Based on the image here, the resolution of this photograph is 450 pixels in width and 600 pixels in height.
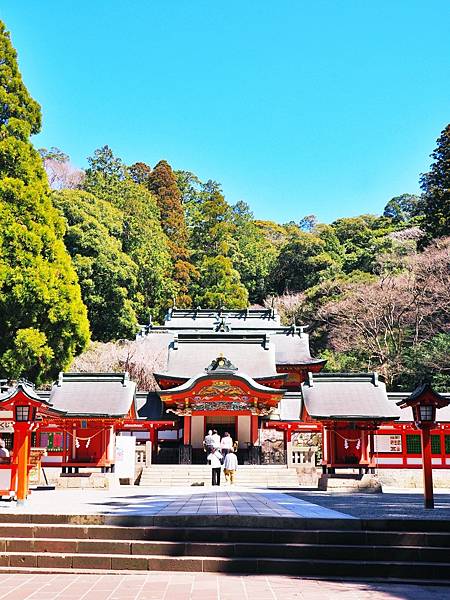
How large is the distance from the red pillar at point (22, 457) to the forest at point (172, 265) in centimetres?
1211

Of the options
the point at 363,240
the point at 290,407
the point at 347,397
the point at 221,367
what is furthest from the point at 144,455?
the point at 363,240

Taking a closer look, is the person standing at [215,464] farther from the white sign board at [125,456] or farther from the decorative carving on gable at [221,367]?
the decorative carving on gable at [221,367]

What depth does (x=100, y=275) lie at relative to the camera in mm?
40125

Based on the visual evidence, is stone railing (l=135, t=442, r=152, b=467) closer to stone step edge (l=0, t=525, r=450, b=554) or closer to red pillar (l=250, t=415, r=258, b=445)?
red pillar (l=250, t=415, r=258, b=445)

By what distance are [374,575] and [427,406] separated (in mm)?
5659

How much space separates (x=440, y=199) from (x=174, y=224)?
81.5 ft

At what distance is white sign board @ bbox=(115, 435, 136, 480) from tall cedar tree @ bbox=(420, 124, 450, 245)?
25.6 meters

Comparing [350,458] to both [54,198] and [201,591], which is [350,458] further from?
[54,198]

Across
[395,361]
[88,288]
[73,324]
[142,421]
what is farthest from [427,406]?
[88,288]

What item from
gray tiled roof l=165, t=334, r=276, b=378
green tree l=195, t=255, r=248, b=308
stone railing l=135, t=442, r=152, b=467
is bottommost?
stone railing l=135, t=442, r=152, b=467

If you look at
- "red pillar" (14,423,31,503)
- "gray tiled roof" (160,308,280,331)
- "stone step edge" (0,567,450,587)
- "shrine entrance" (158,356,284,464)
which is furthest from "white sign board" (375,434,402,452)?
"gray tiled roof" (160,308,280,331)

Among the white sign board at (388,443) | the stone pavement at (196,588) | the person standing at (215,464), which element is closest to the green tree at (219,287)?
the white sign board at (388,443)

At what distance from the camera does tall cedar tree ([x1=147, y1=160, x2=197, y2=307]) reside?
169ft

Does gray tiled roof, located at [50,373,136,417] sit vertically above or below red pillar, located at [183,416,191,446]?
above
